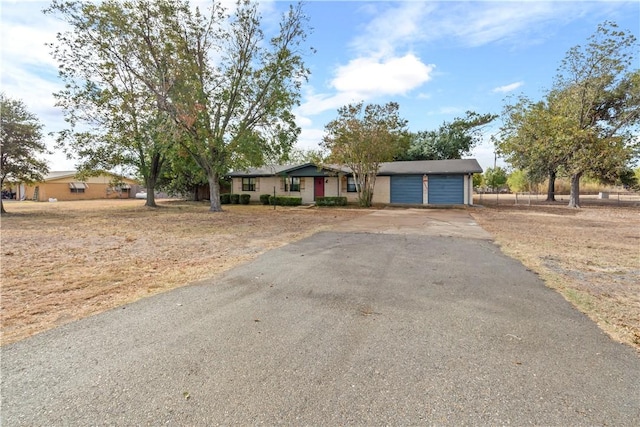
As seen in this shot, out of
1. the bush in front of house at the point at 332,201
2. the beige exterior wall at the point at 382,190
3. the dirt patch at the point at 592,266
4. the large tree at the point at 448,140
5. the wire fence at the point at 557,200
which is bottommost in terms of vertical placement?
the dirt patch at the point at 592,266

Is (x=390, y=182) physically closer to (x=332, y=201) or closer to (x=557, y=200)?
(x=332, y=201)

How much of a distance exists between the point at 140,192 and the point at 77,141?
25.8 meters

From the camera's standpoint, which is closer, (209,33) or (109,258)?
(109,258)

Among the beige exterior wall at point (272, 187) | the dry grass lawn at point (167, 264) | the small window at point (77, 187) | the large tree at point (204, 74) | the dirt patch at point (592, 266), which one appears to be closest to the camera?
the dirt patch at point (592, 266)

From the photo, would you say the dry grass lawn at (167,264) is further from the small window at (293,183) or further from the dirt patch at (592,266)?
the small window at (293,183)

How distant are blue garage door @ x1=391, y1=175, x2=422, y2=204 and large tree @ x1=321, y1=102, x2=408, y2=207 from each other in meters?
3.18

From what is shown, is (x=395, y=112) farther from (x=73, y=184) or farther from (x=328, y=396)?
(x=73, y=184)

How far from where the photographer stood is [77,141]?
17.7m

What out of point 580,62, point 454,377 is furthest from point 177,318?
point 580,62

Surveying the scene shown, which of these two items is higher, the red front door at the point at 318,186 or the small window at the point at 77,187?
the small window at the point at 77,187

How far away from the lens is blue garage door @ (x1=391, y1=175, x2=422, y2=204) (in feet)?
71.9

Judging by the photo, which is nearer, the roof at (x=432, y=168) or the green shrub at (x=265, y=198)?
the roof at (x=432, y=168)

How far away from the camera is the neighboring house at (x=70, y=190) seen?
33.2 meters

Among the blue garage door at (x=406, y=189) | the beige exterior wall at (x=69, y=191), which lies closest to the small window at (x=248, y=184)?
the blue garage door at (x=406, y=189)
